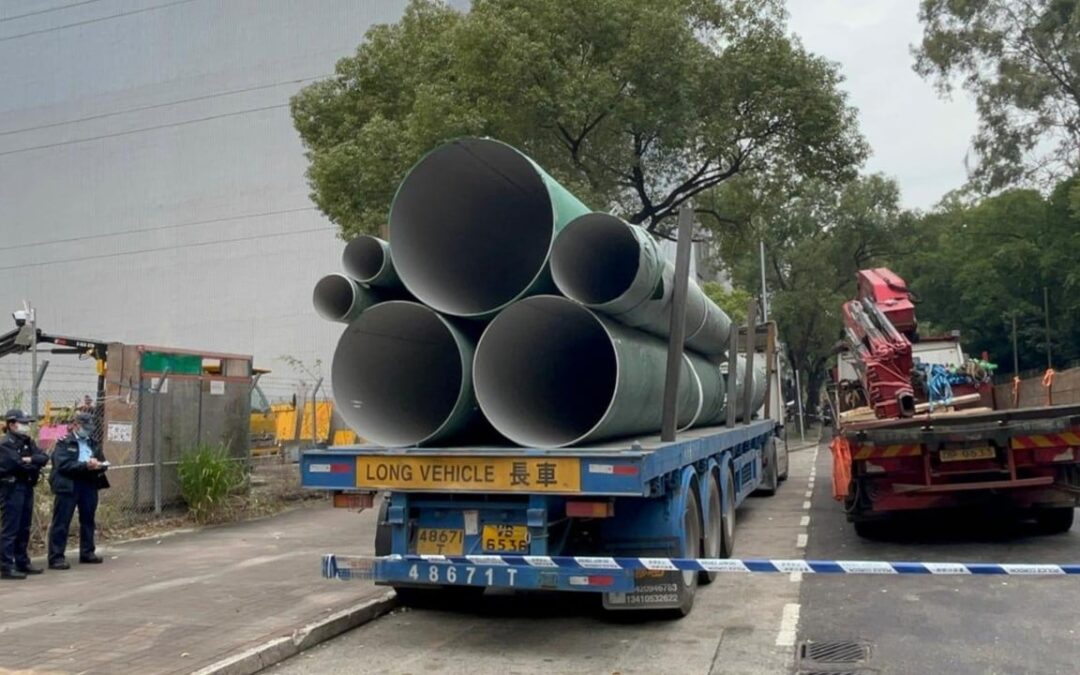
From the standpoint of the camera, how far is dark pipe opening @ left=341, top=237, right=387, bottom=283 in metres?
7.64

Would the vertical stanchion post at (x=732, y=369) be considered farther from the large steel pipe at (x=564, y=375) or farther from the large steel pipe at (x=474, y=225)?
the large steel pipe at (x=474, y=225)

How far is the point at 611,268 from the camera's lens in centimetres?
732

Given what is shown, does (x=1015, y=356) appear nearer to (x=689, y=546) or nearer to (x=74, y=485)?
(x=689, y=546)

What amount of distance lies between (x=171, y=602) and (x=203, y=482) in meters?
4.95

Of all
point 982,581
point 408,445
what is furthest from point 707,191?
point 408,445

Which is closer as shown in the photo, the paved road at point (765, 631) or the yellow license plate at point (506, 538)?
the paved road at point (765, 631)

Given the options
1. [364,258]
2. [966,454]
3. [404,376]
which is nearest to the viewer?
[364,258]

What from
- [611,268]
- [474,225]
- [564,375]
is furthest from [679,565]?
[474,225]

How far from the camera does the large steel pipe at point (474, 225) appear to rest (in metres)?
7.45

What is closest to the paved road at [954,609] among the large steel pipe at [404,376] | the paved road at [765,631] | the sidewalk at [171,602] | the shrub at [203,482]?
the paved road at [765,631]

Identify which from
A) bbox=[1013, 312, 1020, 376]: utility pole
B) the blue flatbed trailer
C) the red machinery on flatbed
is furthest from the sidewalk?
bbox=[1013, 312, 1020, 376]: utility pole

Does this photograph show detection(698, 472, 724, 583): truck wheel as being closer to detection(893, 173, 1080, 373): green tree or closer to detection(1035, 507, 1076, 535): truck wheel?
detection(1035, 507, 1076, 535): truck wheel

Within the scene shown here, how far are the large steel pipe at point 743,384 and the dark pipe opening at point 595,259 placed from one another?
16.6ft

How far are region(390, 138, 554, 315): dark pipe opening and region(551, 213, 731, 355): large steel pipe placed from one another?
16.0 inches
